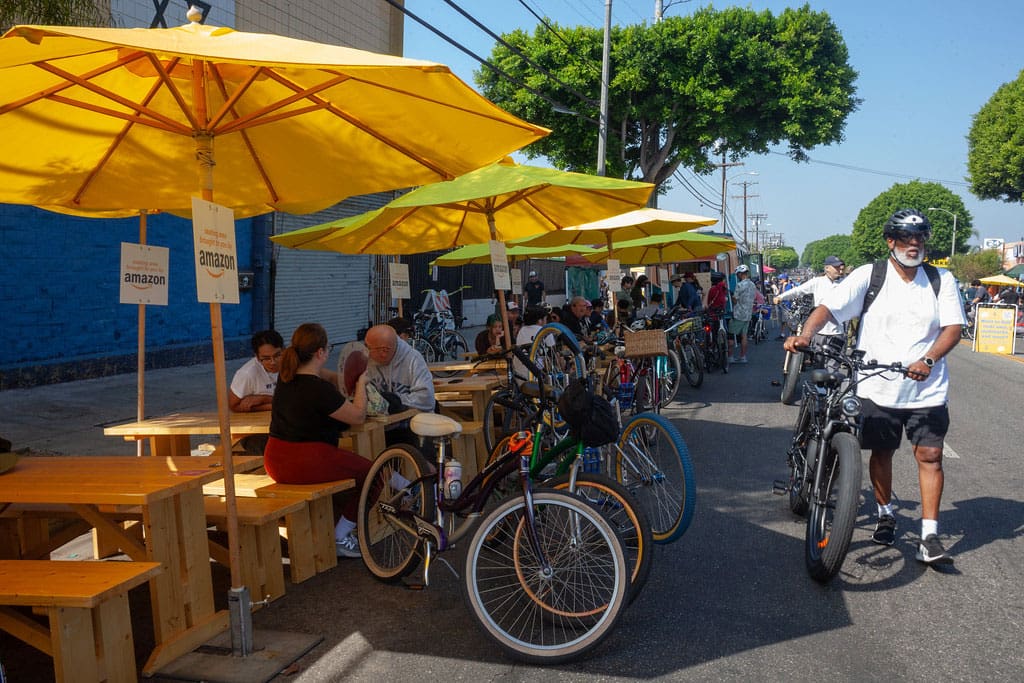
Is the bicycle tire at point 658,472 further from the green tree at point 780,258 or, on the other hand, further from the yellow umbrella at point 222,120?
the green tree at point 780,258

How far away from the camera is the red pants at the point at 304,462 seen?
15.8ft

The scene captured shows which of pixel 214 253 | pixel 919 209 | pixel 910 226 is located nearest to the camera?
pixel 214 253

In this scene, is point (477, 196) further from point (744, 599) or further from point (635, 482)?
point (744, 599)

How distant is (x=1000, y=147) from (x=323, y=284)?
3631cm

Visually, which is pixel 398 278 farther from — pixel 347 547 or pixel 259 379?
pixel 347 547

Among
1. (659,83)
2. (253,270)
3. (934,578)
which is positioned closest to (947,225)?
(659,83)

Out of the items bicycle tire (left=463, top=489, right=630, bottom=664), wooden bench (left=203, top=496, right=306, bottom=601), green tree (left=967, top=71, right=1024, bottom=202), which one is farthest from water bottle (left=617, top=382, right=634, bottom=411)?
green tree (left=967, top=71, right=1024, bottom=202)

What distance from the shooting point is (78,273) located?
11.7 meters

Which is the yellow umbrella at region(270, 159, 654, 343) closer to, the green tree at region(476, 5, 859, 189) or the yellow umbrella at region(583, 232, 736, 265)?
the yellow umbrella at region(583, 232, 736, 265)

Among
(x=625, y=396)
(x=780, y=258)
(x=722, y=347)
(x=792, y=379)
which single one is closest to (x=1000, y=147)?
(x=722, y=347)

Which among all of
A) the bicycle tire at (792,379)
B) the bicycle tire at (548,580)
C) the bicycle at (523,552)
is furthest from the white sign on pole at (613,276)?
the bicycle tire at (548,580)

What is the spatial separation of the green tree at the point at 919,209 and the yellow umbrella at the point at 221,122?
91220 millimetres

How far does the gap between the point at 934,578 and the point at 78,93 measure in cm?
527

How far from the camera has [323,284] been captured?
61.1ft
